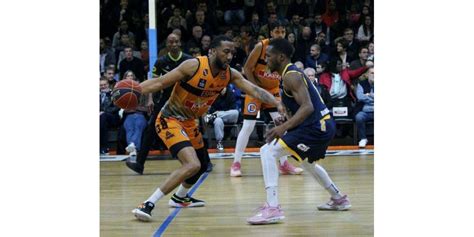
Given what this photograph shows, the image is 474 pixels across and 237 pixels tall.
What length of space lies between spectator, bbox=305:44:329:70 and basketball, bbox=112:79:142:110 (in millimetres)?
7979

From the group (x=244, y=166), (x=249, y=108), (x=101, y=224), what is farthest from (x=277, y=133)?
(x=244, y=166)

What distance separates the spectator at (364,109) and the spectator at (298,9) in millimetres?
2925

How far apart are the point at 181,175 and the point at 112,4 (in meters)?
10.4

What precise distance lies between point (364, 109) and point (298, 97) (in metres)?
7.54

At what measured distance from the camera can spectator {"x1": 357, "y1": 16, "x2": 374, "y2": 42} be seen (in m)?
16.3

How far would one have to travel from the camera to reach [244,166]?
1226 centimetres

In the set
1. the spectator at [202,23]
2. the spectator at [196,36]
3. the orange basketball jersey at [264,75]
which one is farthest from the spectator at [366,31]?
the orange basketball jersey at [264,75]

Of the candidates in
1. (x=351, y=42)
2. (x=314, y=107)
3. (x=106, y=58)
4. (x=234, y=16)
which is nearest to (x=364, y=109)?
(x=351, y=42)

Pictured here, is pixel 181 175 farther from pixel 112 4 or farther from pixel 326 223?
pixel 112 4

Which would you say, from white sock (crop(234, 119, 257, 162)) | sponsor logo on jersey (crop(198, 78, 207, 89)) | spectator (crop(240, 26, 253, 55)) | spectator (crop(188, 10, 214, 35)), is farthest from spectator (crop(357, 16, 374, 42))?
sponsor logo on jersey (crop(198, 78, 207, 89))

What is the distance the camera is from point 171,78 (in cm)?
759

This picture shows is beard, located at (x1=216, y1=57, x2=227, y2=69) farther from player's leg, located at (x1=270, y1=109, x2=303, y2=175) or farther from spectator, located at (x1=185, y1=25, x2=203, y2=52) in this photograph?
spectator, located at (x1=185, y1=25, x2=203, y2=52)
